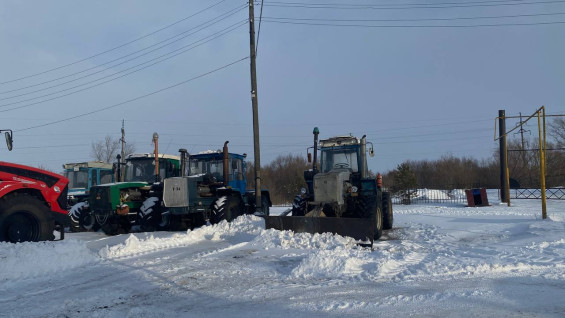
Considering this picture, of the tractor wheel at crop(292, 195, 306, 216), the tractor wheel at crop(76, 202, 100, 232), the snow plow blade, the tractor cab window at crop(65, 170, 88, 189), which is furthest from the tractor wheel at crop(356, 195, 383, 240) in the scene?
the tractor cab window at crop(65, 170, 88, 189)

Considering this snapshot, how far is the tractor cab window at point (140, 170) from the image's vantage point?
15180 millimetres

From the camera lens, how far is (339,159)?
41.5ft

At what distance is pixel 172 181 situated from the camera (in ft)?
42.9

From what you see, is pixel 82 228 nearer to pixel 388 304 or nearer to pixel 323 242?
pixel 323 242

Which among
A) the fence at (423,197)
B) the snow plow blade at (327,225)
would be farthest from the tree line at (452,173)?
the snow plow blade at (327,225)

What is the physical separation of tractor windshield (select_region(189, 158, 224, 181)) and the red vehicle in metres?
5.39

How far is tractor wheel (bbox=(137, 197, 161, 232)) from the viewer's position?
1334 cm

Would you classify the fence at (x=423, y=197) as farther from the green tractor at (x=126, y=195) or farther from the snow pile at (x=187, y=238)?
the snow pile at (x=187, y=238)

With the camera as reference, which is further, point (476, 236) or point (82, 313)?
point (476, 236)

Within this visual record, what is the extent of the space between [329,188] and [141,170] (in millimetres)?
7511

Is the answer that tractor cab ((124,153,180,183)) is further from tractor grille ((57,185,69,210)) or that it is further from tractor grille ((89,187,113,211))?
tractor grille ((57,185,69,210))

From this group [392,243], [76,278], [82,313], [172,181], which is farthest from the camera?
[172,181]

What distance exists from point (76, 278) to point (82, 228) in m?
10.3

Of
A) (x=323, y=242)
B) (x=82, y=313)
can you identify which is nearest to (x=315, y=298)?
(x=82, y=313)
